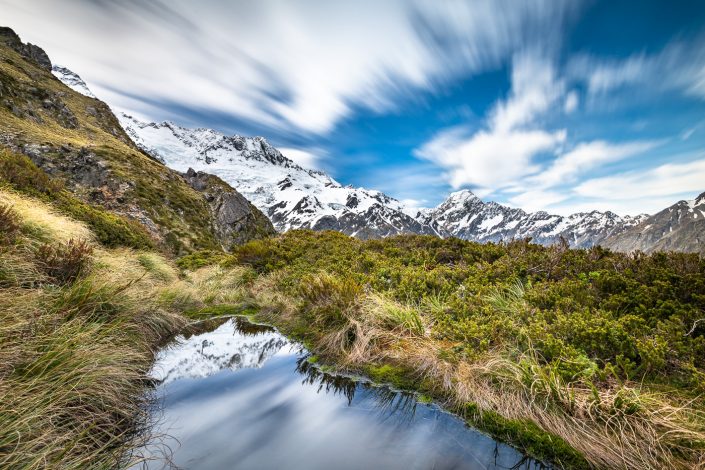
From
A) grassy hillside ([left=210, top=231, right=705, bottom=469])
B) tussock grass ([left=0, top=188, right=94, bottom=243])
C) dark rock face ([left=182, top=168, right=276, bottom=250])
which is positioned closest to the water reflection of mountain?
grassy hillside ([left=210, top=231, right=705, bottom=469])

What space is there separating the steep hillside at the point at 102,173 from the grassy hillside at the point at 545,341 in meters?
21.1

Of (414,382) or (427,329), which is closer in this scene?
(414,382)

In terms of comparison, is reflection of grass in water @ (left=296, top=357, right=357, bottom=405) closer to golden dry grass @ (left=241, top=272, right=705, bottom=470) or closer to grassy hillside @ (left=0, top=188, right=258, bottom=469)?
golden dry grass @ (left=241, top=272, right=705, bottom=470)

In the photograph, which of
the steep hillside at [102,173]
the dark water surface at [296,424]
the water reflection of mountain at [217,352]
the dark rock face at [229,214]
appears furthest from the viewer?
the dark rock face at [229,214]

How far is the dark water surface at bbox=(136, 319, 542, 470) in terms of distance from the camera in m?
3.74

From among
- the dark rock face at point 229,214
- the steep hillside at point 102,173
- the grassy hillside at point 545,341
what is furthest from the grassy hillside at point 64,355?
the dark rock face at point 229,214

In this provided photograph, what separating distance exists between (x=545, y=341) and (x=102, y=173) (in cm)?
3337

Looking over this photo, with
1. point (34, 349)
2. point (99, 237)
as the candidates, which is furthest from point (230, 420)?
point (99, 237)

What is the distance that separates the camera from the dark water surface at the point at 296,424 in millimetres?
3740

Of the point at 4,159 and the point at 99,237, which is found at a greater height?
the point at 4,159

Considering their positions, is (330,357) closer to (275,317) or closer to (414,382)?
(414,382)

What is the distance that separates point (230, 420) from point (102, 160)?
33.1 metres

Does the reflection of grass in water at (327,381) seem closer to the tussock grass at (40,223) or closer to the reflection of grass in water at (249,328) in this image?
the reflection of grass in water at (249,328)

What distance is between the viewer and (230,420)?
4.63 metres
